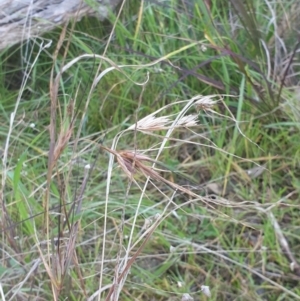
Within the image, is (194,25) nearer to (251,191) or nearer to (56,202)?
(251,191)

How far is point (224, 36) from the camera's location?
5.41 feet

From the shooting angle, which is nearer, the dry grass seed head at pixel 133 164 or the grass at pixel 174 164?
the dry grass seed head at pixel 133 164

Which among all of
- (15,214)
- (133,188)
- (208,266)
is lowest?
(208,266)

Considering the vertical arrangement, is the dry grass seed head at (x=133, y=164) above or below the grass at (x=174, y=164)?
above

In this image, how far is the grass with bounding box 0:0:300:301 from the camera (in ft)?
4.40

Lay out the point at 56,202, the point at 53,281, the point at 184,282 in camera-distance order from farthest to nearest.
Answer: the point at 56,202
the point at 184,282
the point at 53,281

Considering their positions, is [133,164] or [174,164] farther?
[174,164]

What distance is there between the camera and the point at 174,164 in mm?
1576

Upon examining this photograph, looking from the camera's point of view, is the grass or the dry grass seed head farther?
the grass

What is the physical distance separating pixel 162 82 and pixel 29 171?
0.44 meters

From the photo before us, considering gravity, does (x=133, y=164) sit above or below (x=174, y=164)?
above

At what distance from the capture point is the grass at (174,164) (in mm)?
1340

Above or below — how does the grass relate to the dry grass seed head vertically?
Answer: below

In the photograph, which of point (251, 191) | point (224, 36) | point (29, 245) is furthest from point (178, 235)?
point (224, 36)
